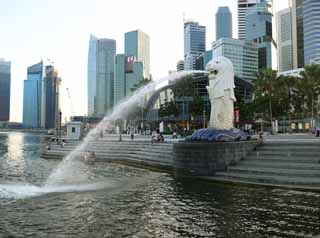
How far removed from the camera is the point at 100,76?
563 feet

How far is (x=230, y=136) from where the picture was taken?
2650 centimetres

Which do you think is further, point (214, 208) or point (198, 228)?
point (214, 208)

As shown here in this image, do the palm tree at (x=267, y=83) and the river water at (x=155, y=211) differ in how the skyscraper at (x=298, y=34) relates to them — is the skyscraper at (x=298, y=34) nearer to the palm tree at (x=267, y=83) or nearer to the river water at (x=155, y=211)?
the palm tree at (x=267, y=83)

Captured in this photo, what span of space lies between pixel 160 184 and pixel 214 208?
7.37 meters

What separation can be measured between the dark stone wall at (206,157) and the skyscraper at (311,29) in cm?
15597

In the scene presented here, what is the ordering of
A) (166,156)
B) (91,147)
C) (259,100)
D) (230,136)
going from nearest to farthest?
1. (230,136)
2. (166,156)
3. (91,147)
4. (259,100)

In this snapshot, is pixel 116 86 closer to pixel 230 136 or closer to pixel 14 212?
pixel 230 136

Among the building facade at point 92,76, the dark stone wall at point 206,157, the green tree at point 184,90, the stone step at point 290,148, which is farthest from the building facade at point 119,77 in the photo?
the dark stone wall at point 206,157

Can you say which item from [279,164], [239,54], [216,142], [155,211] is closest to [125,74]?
[239,54]

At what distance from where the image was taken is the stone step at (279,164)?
2134 centimetres

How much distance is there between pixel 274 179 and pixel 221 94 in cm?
976

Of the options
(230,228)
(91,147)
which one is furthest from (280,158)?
(91,147)

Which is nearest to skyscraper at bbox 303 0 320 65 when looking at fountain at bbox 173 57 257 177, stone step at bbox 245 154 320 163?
fountain at bbox 173 57 257 177

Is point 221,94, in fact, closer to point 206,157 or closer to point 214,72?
point 214,72
